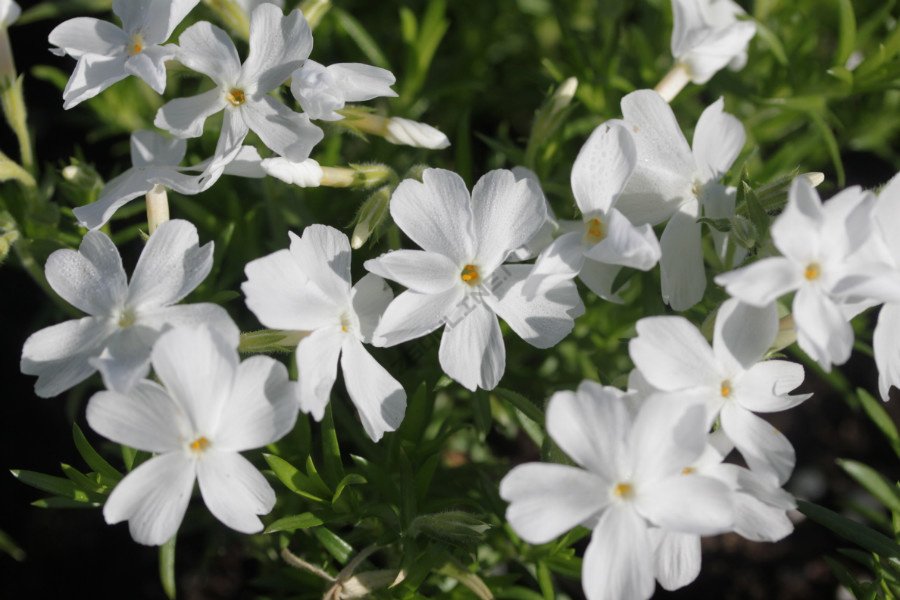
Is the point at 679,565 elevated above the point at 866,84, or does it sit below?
below

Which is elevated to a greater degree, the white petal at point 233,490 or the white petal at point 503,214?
the white petal at point 503,214

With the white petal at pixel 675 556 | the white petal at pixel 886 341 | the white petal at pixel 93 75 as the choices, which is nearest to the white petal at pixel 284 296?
the white petal at pixel 93 75

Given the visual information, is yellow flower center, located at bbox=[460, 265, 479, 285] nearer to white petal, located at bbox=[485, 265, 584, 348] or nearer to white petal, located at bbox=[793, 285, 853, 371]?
white petal, located at bbox=[485, 265, 584, 348]

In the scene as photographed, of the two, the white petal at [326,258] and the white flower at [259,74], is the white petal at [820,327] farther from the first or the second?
the white flower at [259,74]

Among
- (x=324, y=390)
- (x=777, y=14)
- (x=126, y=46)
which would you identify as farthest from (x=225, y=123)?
(x=777, y=14)

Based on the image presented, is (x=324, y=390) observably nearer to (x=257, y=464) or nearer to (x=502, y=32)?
(x=257, y=464)

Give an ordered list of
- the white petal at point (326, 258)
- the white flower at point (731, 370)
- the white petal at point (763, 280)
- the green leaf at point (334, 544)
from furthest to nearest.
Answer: the green leaf at point (334, 544)
the white petal at point (326, 258)
the white flower at point (731, 370)
the white petal at point (763, 280)
